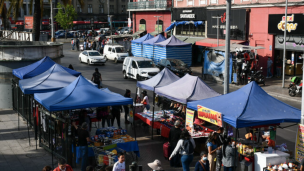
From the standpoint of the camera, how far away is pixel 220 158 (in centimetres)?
1140

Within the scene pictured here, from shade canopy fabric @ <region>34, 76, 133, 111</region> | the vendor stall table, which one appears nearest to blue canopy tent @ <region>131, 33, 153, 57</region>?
shade canopy fabric @ <region>34, 76, 133, 111</region>

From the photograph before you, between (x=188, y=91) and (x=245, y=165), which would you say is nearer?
(x=245, y=165)

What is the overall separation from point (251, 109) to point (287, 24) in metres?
19.0

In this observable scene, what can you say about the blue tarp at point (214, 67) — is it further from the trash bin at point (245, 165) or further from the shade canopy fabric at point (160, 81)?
the trash bin at point (245, 165)

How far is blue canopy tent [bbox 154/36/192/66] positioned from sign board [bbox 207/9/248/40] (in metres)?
3.75

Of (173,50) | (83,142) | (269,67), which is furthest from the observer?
(173,50)

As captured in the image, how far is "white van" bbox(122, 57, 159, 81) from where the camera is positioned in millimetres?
28156

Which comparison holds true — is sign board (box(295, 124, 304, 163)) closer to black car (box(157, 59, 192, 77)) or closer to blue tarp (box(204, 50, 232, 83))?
blue tarp (box(204, 50, 232, 83))

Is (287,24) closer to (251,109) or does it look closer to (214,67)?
(214,67)

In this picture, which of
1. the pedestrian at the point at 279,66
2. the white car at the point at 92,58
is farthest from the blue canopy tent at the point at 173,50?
the pedestrian at the point at 279,66

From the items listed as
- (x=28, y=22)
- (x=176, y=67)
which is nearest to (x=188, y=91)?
(x=176, y=67)

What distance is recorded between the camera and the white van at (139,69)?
92.4 ft

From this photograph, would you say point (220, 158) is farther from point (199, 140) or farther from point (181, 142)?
point (199, 140)

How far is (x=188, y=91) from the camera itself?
49.8 feet
